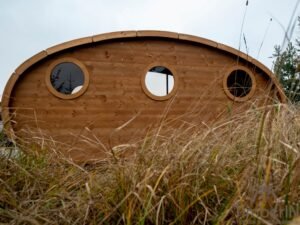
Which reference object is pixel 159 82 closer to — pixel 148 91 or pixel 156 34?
pixel 148 91

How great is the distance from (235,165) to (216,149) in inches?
4.2

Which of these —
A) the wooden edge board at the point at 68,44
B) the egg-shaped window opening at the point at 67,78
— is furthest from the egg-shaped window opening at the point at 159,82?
the wooden edge board at the point at 68,44

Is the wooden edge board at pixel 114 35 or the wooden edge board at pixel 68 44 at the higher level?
the wooden edge board at pixel 114 35

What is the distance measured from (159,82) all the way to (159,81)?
0.07 feet

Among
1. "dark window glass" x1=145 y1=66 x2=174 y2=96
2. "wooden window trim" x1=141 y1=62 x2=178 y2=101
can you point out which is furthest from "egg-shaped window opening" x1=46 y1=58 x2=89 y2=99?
"dark window glass" x1=145 y1=66 x2=174 y2=96

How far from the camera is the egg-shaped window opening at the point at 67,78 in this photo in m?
7.03

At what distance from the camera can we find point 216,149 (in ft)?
5.02

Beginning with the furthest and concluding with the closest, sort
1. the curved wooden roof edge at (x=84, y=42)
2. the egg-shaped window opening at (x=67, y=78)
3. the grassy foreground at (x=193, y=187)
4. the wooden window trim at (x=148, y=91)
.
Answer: the wooden window trim at (x=148, y=91) < the egg-shaped window opening at (x=67, y=78) < the curved wooden roof edge at (x=84, y=42) < the grassy foreground at (x=193, y=187)

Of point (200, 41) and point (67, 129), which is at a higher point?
point (200, 41)

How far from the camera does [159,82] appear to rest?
7500 mm

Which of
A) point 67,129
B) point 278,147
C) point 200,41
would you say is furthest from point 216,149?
point 200,41

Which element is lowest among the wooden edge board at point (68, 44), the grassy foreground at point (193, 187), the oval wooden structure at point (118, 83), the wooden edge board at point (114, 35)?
the grassy foreground at point (193, 187)

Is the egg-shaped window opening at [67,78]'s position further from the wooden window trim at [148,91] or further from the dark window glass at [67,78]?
the wooden window trim at [148,91]

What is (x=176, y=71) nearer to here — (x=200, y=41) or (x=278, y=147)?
(x=200, y=41)
